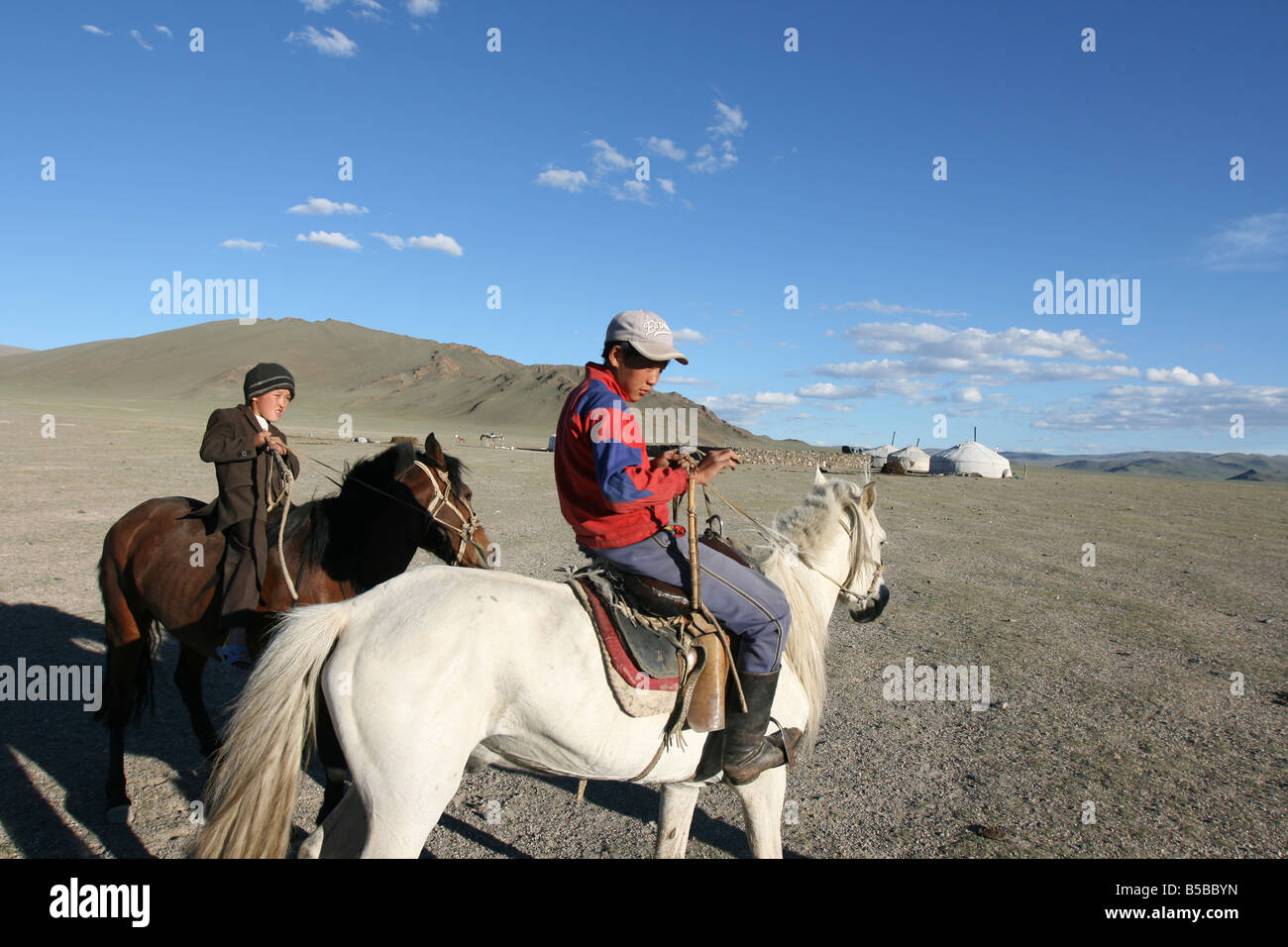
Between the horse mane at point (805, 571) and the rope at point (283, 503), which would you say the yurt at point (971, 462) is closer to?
the horse mane at point (805, 571)

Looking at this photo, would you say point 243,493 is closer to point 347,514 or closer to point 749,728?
point 347,514

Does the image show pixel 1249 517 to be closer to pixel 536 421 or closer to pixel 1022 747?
pixel 1022 747

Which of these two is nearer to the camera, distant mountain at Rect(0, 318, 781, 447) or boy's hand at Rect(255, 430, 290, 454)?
boy's hand at Rect(255, 430, 290, 454)

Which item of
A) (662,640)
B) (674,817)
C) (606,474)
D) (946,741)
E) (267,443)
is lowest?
(946,741)

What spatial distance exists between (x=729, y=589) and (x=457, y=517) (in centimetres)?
256

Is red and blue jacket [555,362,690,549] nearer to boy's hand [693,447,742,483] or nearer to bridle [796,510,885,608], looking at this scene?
boy's hand [693,447,742,483]

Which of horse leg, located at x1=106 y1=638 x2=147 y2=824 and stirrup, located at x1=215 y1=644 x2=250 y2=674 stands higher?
stirrup, located at x1=215 y1=644 x2=250 y2=674

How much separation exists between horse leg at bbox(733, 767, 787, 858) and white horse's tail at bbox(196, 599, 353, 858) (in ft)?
6.06

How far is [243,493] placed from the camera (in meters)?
4.14

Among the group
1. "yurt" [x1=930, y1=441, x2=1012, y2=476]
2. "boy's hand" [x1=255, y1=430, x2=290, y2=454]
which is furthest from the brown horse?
"yurt" [x1=930, y1=441, x2=1012, y2=476]

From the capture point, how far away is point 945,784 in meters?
4.75

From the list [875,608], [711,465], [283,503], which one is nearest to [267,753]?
[711,465]

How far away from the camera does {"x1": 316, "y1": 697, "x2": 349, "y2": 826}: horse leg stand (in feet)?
8.43
